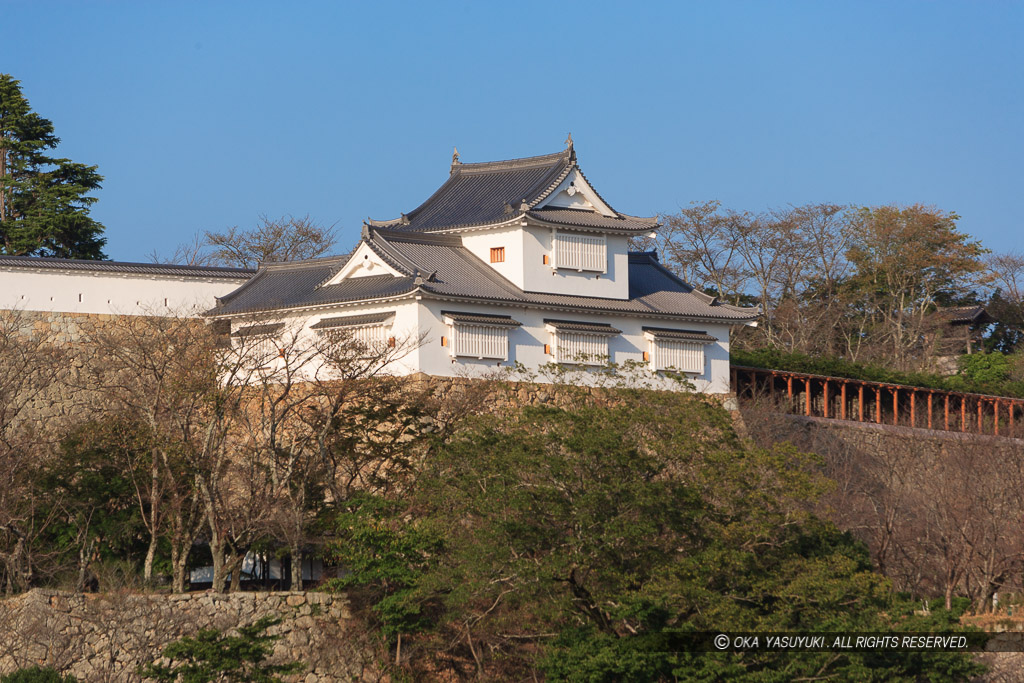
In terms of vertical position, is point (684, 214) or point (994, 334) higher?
point (684, 214)

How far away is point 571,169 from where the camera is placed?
3019 centimetres

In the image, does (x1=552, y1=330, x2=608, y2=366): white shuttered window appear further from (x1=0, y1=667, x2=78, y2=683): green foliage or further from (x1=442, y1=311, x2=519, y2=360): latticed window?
(x1=0, y1=667, x2=78, y2=683): green foliage

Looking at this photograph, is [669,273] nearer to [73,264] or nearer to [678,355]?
[678,355]

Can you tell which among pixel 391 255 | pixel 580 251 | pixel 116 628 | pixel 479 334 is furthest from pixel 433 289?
pixel 116 628

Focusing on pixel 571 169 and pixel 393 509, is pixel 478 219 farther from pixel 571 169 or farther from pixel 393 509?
pixel 393 509

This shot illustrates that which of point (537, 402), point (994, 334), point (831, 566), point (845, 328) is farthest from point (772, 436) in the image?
point (994, 334)

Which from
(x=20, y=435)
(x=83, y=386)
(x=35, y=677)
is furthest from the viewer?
(x=83, y=386)

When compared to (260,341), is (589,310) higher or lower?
higher

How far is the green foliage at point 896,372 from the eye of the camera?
35.3m

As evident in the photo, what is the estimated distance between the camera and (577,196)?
99.2 feet

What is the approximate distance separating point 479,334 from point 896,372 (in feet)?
49.6

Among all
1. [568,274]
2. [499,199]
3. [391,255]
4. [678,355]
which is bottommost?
[678,355]

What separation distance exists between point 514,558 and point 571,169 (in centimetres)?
1203

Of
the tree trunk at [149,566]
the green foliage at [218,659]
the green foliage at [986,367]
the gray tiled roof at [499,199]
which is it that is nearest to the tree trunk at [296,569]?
the tree trunk at [149,566]
